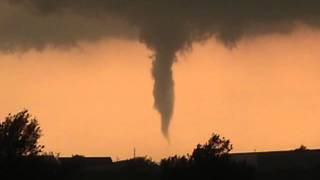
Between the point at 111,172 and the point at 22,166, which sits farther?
the point at 111,172

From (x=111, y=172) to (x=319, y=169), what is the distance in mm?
31970

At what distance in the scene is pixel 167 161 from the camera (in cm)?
8500

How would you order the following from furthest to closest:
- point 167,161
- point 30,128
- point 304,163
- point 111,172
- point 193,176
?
point 304,163 → point 111,172 → point 167,161 → point 193,176 → point 30,128

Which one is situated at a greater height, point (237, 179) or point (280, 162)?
point (280, 162)

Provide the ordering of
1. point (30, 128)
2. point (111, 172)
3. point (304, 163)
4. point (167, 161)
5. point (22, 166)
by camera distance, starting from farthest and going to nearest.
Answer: point (304, 163), point (111, 172), point (167, 161), point (30, 128), point (22, 166)

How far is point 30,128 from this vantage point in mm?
72500

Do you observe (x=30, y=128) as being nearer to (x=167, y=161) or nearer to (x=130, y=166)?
(x=167, y=161)

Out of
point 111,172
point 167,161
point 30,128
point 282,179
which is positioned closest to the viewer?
point 30,128

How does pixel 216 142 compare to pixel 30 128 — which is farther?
pixel 216 142

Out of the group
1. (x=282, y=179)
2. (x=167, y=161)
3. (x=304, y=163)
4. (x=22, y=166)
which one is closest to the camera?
(x=22, y=166)

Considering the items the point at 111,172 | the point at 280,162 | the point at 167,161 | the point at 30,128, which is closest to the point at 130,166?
the point at 111,172

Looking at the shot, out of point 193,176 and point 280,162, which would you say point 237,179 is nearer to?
point 193,176

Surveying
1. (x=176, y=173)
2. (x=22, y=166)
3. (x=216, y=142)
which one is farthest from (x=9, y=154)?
(x=216, y=142)

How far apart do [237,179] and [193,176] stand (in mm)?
4620
